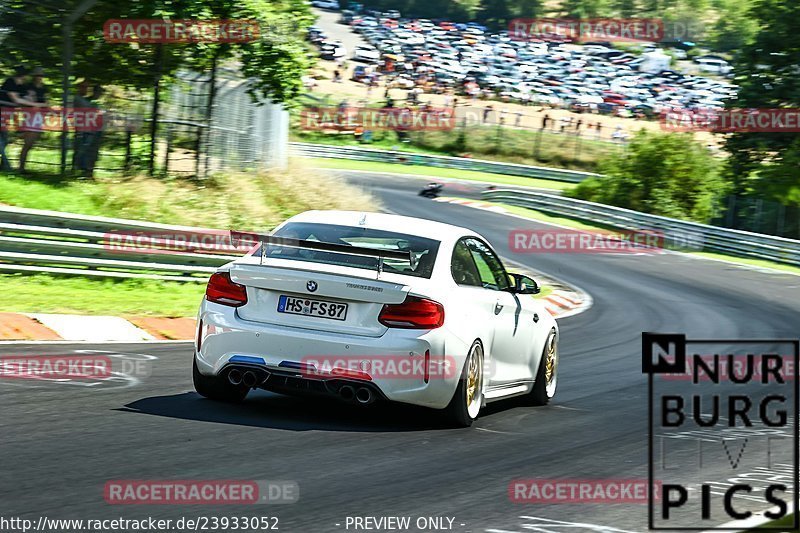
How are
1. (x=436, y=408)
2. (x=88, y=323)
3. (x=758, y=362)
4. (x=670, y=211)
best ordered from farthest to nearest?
(x=670, y=211) → (x=758, y=362) → (x=88, y=323) → (x=436, y=408)

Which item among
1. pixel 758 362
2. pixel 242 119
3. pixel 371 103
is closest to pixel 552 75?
pixel 371 103

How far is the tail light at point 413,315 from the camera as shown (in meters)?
7.62

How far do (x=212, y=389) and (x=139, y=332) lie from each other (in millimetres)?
4228

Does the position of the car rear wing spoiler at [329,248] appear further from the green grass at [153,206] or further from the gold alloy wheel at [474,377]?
the green grass at [153,206]

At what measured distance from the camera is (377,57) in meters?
78.0

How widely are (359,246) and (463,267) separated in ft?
2.82

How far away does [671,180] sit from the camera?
4162cm

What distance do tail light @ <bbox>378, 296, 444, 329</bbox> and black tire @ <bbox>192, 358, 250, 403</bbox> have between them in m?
1.35

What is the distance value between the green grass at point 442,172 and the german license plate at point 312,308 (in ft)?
145

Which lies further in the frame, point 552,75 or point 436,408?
point 552,75

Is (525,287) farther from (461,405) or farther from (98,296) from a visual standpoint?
(98,296)

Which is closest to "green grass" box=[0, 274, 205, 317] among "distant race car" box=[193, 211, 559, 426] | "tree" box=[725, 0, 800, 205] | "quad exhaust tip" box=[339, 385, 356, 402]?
"distant race car" box=[193, 211, 559, 426]

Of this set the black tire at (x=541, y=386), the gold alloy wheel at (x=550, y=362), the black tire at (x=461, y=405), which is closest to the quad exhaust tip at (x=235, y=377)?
the black tire at (x=461, y=405)

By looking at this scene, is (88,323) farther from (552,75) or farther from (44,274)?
(552,75)
